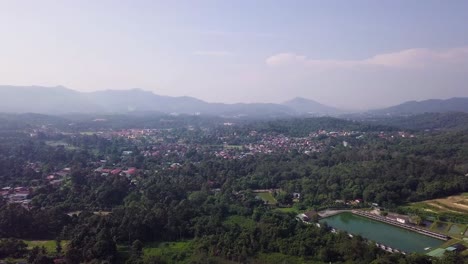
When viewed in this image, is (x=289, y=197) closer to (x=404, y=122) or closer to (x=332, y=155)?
(x=332, y=155)

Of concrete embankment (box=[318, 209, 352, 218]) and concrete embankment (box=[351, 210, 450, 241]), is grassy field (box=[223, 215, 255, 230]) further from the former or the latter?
concrete embankment (box=[351, 210, 450, 241])

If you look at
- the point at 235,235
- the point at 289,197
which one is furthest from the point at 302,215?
the point at 235,235

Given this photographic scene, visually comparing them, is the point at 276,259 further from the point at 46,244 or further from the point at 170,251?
the point at 46,244

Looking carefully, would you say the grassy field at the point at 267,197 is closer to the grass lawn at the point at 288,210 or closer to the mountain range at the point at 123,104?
the grass lawn at the point at 288,210

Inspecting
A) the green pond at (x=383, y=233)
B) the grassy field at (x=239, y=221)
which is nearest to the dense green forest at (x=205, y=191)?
the grassy field at (x=239, y=221)

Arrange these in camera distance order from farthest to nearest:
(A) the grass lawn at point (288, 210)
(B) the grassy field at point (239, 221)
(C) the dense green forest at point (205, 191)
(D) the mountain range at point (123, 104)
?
(D) the mountain range at point (123, 104)
(A) the grass lawn at point (288, 210)
(B) the grassy field at point (239, 221)
(C) the dense green forest at point (205, 191)

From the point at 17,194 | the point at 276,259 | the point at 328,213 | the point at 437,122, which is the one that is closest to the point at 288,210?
the point at 328,213
